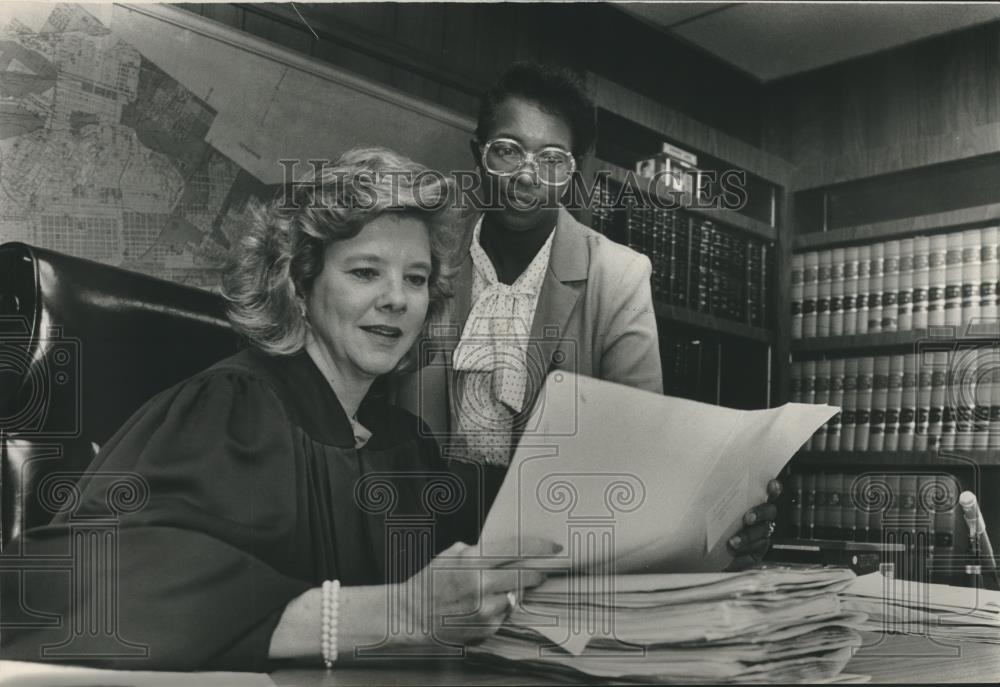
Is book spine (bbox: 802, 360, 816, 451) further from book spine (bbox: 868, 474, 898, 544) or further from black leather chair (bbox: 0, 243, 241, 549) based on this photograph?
black leather chair (bbox: 0, 243, 241, 549)

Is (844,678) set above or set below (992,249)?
below

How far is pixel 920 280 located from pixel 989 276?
119mm

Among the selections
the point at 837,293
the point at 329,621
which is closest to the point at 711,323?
the point at 837,293

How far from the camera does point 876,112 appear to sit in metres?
1.69

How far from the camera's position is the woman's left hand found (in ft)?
4.26

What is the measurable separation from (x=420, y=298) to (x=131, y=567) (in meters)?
0.51

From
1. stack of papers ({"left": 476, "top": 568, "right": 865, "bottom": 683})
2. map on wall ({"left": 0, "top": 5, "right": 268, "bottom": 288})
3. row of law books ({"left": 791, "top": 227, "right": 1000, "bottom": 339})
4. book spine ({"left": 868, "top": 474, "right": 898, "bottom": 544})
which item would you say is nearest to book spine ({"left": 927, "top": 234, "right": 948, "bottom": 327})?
row of law books ({"left": 791, "top": 227, "right": 1000, "bottom": 339})

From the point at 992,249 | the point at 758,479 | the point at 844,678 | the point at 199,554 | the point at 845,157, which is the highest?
the point at 845,157

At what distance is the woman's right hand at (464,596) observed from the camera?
3.82 feet

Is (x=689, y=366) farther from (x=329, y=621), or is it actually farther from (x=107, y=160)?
(x=107, y=160)

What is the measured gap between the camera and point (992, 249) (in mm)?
1699

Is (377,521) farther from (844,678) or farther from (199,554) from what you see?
(844,678)

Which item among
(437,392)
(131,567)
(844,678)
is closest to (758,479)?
(844,678)

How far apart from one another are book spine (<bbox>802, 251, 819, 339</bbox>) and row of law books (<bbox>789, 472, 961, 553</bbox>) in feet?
0.92
